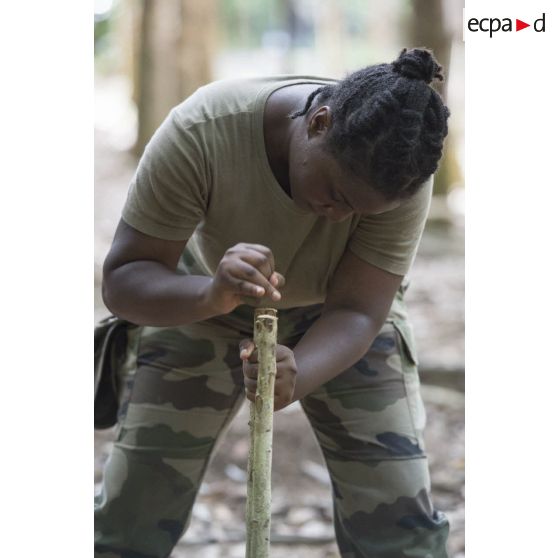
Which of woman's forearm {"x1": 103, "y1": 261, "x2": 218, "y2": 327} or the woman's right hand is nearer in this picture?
the woman's right hand

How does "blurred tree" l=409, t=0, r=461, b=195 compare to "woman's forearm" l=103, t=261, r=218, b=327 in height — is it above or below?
above

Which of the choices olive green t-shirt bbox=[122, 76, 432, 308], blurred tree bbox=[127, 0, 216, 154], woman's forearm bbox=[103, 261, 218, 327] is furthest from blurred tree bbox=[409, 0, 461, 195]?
woman's forearm bbox=[103, 261, 218, 327]

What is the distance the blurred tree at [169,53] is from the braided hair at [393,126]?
395cm

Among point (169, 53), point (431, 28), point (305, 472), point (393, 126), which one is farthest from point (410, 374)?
point (169, 53)

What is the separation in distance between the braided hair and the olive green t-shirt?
18cm

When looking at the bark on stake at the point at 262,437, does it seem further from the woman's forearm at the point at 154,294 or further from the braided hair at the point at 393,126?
the braided hair at the point at 393,126

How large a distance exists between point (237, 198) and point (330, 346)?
32 centimetres

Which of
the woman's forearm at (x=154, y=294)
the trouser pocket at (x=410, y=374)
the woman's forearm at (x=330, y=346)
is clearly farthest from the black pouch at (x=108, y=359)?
the trouser pocket at (x=410, y=374)

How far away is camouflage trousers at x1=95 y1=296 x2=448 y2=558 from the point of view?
173 centimetres

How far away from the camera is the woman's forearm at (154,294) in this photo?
1.46 meters

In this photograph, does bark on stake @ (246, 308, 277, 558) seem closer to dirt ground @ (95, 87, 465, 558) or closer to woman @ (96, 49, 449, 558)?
woman @ (96, 49, 449, 558)

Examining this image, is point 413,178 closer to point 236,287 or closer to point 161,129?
point 236,287

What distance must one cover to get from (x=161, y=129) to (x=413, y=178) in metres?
0.49

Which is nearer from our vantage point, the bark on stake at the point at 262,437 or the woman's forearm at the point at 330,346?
the bark on stake at the point at 262,437
